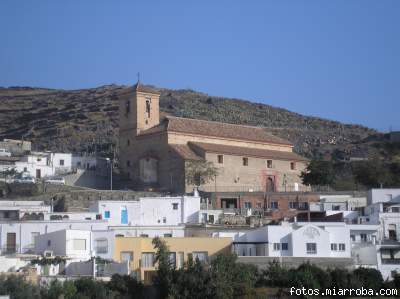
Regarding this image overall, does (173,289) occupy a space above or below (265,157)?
below

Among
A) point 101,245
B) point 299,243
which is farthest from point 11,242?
point 299,243

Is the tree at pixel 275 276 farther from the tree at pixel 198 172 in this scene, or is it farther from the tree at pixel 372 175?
the tree at pixel 372 175

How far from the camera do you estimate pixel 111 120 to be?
106 meters

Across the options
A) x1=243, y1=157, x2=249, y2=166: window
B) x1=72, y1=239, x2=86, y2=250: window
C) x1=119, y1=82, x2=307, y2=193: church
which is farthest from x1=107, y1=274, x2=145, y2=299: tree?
x1=243, y1=157, x2=249, y2=166: window

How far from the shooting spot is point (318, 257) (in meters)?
43.4

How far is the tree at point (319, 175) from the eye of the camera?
2532 inches

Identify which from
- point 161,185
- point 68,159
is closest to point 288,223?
point 161,185

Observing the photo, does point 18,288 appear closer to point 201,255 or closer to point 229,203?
point 201,255

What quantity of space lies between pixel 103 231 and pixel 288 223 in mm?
9887

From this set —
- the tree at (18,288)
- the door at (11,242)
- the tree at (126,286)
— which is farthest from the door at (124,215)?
the tree at (18,288)

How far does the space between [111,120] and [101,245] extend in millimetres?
64518

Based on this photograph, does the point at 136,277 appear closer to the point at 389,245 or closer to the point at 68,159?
the point at 389,245

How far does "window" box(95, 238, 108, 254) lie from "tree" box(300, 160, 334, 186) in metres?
25.5

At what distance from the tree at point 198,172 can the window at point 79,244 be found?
20837mm
